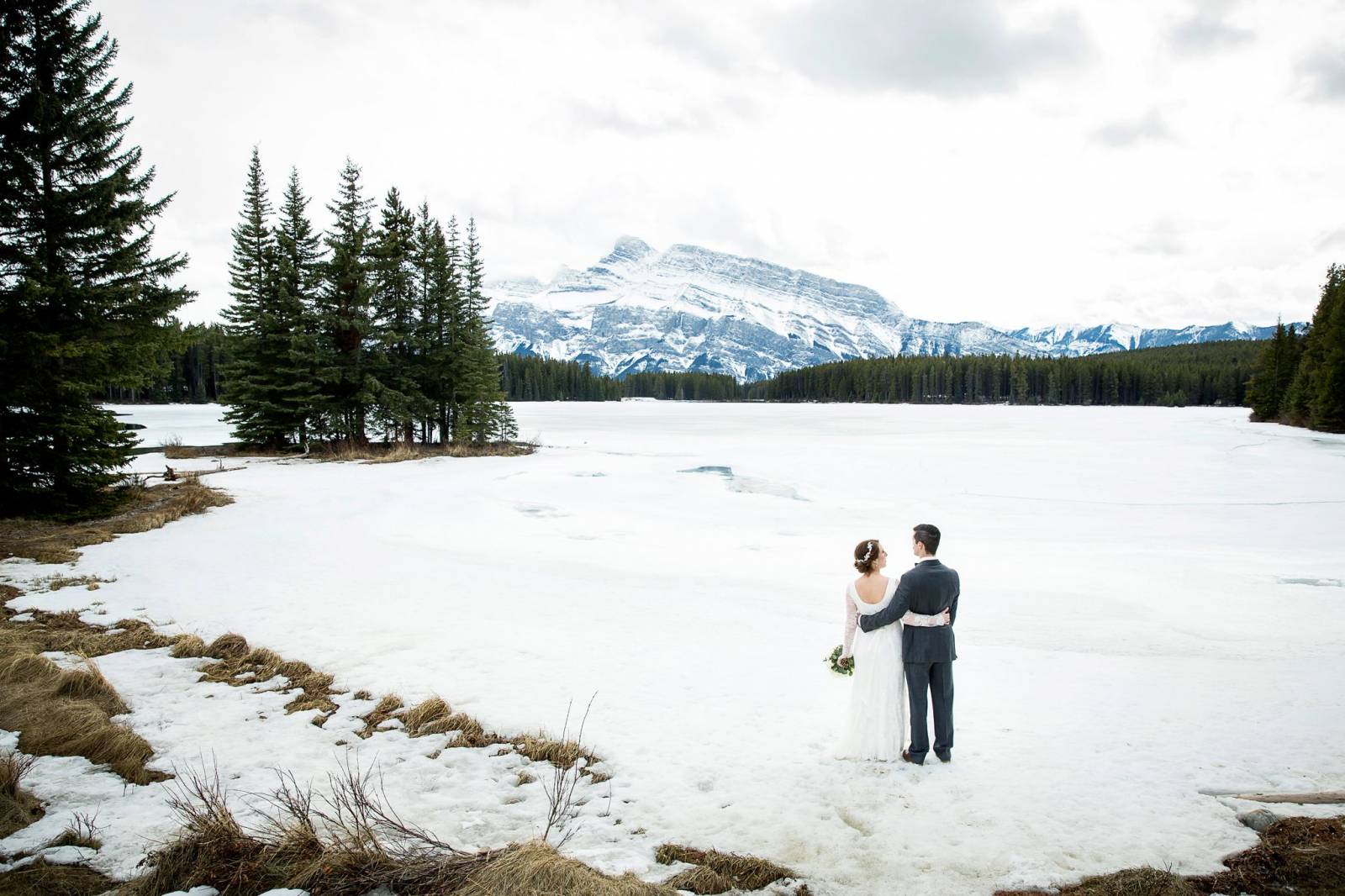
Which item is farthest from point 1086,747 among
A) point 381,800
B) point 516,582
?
point 516,582

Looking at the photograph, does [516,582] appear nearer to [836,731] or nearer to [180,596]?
[180,596]

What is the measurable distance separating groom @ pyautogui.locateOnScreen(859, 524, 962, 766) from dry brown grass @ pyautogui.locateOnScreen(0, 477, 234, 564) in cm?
1409

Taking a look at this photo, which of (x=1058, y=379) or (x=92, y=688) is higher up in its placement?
(x=1058, y=379)

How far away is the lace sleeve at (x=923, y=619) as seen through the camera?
5.66m

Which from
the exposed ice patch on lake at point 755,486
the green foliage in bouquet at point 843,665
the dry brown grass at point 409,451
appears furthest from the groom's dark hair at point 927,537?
the dry brown grass at point 409,451

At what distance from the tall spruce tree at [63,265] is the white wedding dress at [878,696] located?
48.5 ft

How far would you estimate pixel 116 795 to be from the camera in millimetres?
4664

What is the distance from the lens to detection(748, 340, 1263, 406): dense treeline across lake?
128 meters

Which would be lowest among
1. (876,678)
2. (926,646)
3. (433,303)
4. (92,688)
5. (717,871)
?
(717,871)

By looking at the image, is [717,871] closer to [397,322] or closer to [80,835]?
[80,835]

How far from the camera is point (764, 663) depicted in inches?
330

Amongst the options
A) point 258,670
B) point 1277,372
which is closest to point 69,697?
point 258,670

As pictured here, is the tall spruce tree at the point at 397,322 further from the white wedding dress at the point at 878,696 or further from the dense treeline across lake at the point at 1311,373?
the dense treeline across lake at the point at 1311,373

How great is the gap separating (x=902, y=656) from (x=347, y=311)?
33766 mm
